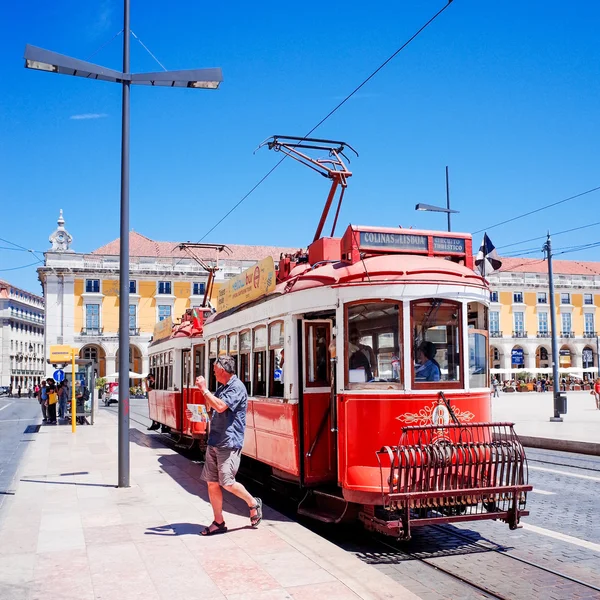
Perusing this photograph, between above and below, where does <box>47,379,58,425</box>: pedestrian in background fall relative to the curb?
above

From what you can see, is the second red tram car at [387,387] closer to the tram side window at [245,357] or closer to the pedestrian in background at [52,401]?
the tram side window at [245,357]

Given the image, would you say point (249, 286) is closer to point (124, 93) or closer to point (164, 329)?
point (124, 93)

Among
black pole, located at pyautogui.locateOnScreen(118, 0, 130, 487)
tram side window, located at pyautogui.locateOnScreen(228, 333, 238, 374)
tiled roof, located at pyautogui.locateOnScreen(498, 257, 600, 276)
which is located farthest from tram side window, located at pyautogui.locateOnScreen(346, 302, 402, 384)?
tiled roof, located at pyautogui.locateOnScreen(498, 257, 600, 276)

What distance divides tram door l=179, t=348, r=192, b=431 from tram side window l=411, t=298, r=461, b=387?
29.4 feet

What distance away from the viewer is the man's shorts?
287 inches

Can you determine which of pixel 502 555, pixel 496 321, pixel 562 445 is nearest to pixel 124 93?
pixel 502 555

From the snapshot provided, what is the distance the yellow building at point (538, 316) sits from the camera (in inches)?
3191

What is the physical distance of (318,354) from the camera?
860cm

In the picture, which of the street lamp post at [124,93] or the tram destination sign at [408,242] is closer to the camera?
the tram destination sign at [408,242]

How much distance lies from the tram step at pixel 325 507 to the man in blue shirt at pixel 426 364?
5.03ft

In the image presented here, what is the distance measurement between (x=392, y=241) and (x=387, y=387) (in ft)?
6.04

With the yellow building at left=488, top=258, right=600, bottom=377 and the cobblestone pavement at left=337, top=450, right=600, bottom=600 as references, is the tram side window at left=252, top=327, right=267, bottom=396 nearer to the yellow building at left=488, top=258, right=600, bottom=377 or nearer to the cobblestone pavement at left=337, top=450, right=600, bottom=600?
the cobblestone pavement at left=337, top=450, right=600, bottom=600

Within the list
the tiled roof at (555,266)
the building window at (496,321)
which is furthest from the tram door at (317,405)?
the tiled roof at (555,266)

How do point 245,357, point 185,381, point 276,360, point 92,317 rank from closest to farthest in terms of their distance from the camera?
point 276,360 → point 245,357 → point 185,381 → point 92,317
